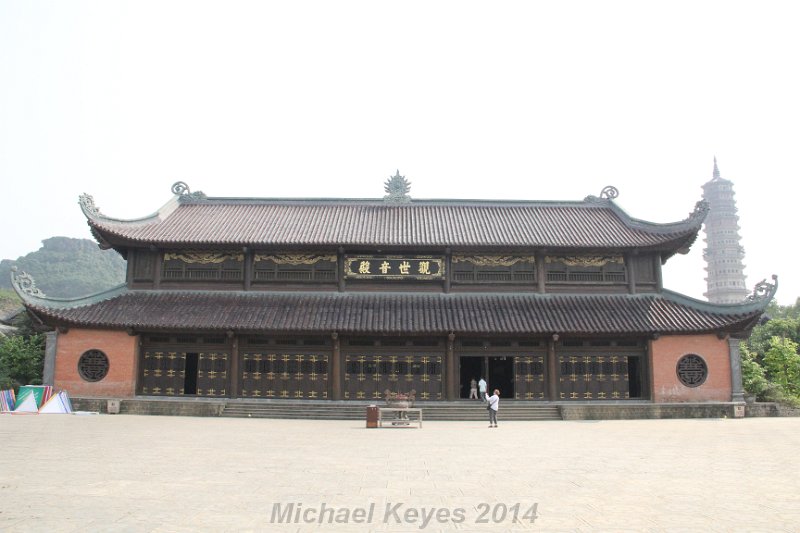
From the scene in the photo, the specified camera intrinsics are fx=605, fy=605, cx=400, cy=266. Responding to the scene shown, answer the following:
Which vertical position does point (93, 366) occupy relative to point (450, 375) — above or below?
above

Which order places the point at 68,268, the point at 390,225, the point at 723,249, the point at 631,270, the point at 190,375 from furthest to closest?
the point at 68,268
the point at 723,249
the point at 390,225
the point at 190,375
the point at 631,270

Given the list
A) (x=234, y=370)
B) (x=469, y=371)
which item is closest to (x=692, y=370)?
(x=469, y=371)

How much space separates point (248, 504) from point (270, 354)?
1797 centimetres

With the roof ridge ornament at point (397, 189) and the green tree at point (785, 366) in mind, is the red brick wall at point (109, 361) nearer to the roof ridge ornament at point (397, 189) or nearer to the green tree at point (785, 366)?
the roof ridge ornament at point (397, 189)

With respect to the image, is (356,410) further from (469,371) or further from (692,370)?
(692,370)

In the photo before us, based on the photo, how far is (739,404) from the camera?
77.0 ft

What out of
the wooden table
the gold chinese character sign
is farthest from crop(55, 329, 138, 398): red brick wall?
the wooden table

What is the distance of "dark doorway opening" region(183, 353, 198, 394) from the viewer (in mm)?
25750

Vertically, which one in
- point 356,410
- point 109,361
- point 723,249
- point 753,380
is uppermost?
point 723,249

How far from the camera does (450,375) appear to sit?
24.7 m

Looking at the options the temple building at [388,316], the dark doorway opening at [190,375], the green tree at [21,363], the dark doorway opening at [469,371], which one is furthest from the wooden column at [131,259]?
the dark doorway opening at [469,371]

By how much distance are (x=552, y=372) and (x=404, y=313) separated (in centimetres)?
Answer: 653

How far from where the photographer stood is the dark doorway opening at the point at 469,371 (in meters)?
28.8

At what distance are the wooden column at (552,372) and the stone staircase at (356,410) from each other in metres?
0.87
